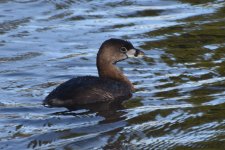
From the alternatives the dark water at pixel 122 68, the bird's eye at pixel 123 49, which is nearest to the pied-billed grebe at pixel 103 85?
the bird's eye at pixel 123 49

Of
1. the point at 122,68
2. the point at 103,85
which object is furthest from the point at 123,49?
the point at 103,85

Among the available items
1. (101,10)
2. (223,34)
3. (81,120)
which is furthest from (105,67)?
(101,10)

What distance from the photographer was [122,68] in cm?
1688

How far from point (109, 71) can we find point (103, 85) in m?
0.81

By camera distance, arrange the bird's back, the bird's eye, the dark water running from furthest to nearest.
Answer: the bird's eye
the bird's back
the dark water

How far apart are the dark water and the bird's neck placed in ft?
1.03

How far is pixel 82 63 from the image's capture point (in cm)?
1698

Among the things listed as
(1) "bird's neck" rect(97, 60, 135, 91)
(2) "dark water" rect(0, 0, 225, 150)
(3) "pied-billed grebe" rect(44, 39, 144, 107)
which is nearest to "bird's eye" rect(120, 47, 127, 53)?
(3) "pied-billed grebe" rect(44, 39, 144, 107)

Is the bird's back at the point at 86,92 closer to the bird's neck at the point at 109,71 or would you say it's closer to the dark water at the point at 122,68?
the dark water at the point at 122,68

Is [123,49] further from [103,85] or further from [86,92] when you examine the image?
[86,92]

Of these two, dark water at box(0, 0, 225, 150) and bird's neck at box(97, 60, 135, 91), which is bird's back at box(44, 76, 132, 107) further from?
bird's neck at box(97, 60, 135, 91)

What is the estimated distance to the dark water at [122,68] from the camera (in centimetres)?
1234

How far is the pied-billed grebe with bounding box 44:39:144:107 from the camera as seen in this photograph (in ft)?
46.8

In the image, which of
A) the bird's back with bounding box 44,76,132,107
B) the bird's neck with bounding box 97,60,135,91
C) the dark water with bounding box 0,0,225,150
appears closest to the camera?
the dark water with bounding box 0,0,225,150
